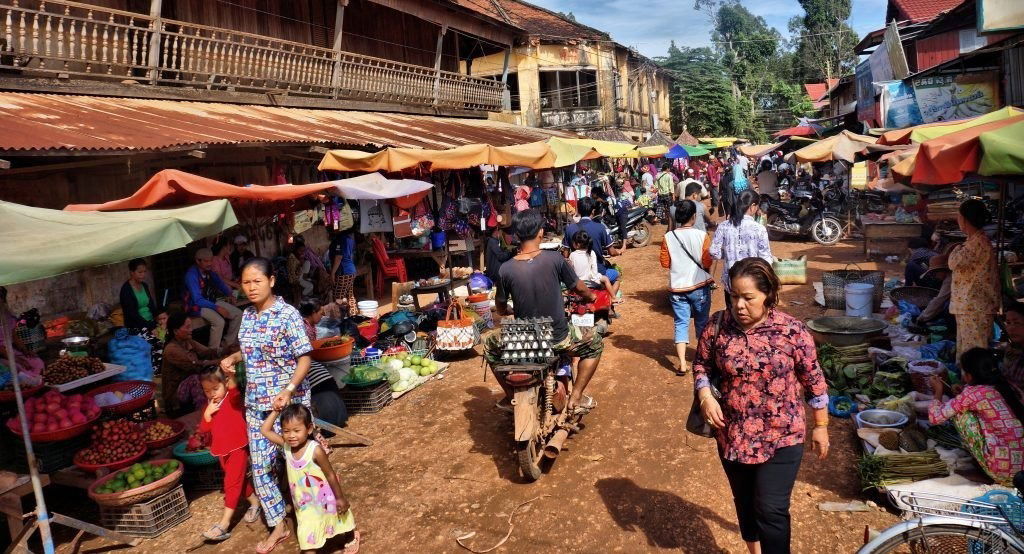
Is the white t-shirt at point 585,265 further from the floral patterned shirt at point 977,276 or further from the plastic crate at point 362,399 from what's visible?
the floral patterned shirt at point 977,276

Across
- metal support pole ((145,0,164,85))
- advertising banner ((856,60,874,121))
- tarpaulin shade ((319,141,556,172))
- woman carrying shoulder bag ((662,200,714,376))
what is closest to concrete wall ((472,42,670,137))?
advertising banner ((856,60,874,121))

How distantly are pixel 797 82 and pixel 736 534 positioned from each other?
192ft

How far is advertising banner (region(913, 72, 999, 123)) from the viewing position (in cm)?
1270

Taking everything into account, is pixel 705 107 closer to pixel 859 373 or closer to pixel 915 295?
pixel 915 295

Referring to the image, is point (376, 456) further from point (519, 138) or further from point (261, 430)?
point (519, 138)

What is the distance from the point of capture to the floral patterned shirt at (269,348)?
3.98 metres

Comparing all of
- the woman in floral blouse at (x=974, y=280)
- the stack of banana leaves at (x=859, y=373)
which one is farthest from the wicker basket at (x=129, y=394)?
the woman in floral blouse at (x=974, y=280)

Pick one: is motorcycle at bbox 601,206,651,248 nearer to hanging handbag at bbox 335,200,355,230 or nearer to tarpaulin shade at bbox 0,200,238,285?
hanging handbag at bbox 335,200,355,230

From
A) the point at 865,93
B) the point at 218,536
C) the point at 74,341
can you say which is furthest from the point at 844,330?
the point at 865,93

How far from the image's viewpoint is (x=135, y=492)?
4.39 m

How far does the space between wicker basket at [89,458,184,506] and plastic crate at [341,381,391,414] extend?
204 cm

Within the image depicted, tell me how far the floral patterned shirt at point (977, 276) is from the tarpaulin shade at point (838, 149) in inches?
252

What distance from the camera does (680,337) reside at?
6871 mm

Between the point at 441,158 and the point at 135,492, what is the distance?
217 inches
